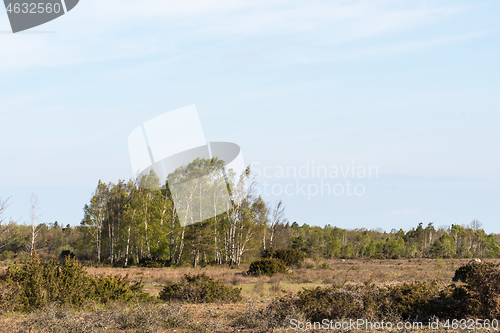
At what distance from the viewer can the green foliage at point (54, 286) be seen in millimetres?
12484

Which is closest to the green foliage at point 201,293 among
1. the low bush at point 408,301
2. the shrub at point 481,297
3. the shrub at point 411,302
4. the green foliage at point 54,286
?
the green foliage at point 54,286

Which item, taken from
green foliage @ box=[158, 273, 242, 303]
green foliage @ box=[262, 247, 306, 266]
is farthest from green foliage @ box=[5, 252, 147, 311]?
green foliage @ box=[262, 247, 306, 266]

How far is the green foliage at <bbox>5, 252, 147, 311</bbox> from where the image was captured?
41.0 feet

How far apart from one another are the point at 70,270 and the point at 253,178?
97.0ft

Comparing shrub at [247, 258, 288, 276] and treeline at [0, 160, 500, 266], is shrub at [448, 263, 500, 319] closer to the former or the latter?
shrub at [247, 258, 288, 276]

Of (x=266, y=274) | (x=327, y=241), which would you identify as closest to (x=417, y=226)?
(x=327, y=241)

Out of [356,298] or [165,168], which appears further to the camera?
[165,168]

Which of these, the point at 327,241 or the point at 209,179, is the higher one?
the point at 209,179

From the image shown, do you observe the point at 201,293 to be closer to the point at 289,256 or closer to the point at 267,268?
the point at 267,268

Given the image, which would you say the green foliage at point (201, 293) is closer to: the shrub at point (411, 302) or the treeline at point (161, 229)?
the shrub at point (411, 302)

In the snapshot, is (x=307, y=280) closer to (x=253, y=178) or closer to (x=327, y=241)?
(x=253, y=178)

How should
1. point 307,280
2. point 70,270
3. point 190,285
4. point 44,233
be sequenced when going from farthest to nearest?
point 44,233
point 307,280
point 190,285
point 70,270

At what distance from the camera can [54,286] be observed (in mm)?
12641

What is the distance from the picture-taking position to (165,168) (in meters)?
42.2
